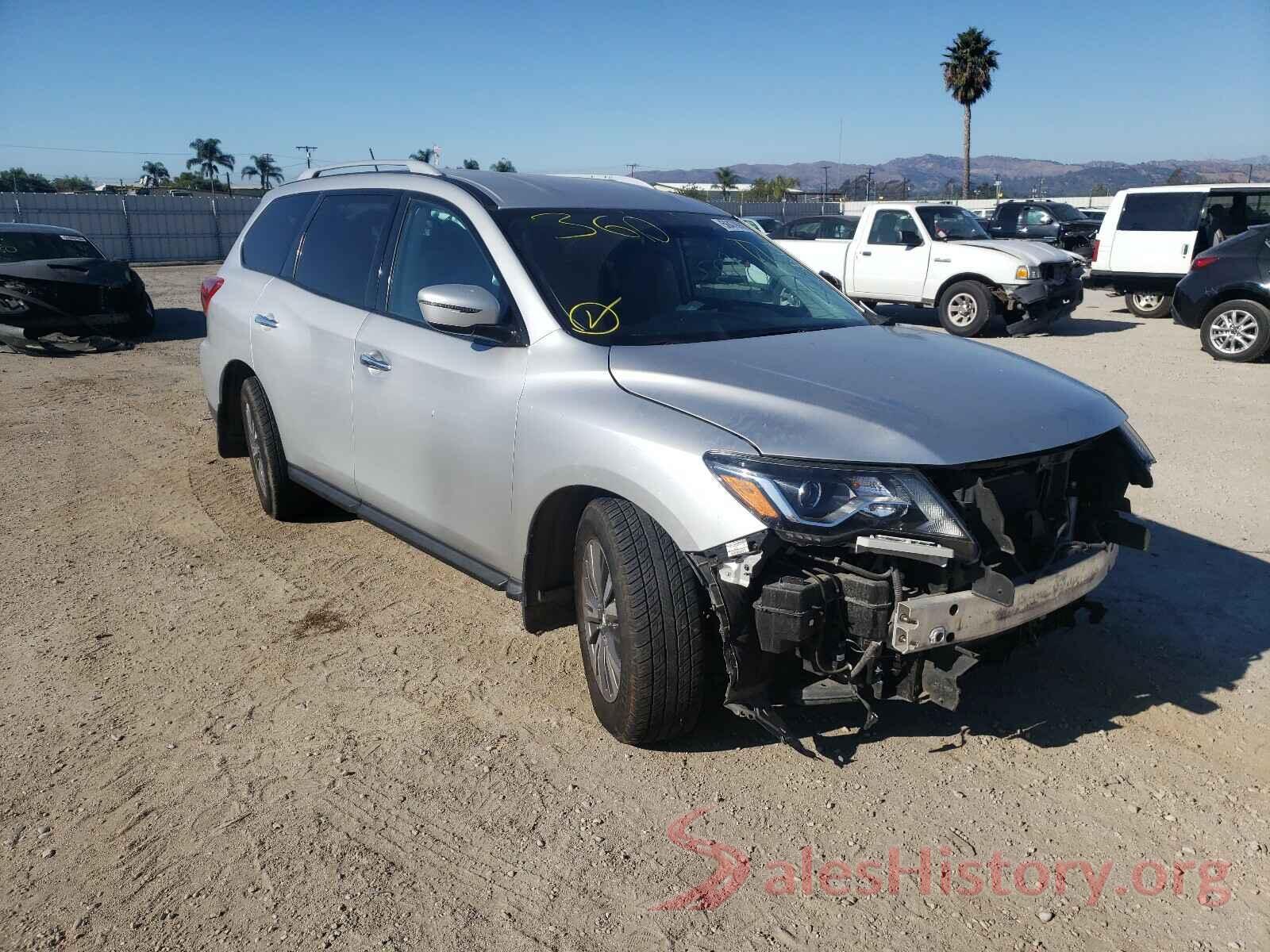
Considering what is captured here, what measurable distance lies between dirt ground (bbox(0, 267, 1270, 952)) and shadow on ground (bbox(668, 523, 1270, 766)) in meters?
0.02

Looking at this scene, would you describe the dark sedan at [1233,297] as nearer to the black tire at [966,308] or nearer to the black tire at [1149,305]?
the black tire at [966,308]

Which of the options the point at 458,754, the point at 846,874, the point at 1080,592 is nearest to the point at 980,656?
the point at 1080,592

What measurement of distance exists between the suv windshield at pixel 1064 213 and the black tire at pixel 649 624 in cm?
2562

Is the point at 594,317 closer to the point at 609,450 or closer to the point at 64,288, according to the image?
the point at 609,450

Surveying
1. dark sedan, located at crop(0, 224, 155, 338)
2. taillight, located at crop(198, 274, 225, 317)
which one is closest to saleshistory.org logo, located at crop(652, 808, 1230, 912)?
taillight, located at crop(198, 274, 225, 317)

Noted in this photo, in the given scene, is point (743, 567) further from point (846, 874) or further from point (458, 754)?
point (458, 754)

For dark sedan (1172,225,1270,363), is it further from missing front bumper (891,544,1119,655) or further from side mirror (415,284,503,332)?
side mirror (415,284,503,332)

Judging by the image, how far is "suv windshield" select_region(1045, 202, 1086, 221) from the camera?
2597cm

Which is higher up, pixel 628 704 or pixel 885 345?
pixel 885 345

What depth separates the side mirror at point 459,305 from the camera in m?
3.59

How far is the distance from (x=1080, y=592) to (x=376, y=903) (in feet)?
7.76

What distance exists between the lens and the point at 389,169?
497 centimetres

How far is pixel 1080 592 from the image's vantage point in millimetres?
3307

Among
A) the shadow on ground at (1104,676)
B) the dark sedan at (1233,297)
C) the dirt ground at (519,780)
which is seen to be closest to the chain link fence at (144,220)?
the dark sedan at (1233,297)
